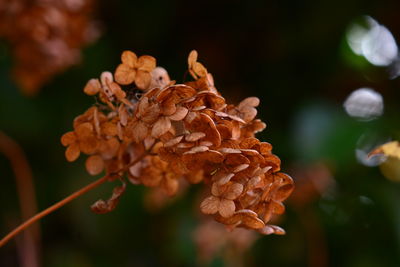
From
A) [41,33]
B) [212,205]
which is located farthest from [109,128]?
[41,33]

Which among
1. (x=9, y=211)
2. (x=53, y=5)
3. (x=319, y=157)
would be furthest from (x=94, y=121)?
(x=9, y=211)

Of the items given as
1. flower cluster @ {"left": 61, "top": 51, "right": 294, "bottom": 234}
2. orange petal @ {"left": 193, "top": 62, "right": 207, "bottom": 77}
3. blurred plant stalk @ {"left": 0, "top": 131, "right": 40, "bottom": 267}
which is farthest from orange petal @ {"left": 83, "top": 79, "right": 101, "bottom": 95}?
blurred plant stalk @ {"left": 0, "top": 131, "right": 40, "bottom": 267}

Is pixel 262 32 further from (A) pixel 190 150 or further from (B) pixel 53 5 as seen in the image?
(A) pixel 190 150

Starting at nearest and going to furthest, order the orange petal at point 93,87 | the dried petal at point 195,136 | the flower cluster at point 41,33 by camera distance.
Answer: the dried petal at point 195,136, the orange petal at point 93,87, the flower cluster at point 41,33

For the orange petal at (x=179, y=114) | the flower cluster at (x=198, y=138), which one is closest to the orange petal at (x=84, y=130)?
the flower cluster at (x=198, y=138)

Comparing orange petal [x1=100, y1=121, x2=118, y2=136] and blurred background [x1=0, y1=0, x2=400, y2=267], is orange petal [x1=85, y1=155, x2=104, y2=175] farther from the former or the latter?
blurred background [x1=0, y1=0, x2=400, y2=267]

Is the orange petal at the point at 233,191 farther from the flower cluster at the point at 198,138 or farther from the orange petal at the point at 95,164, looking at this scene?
the orange petal at the point at 95,164
